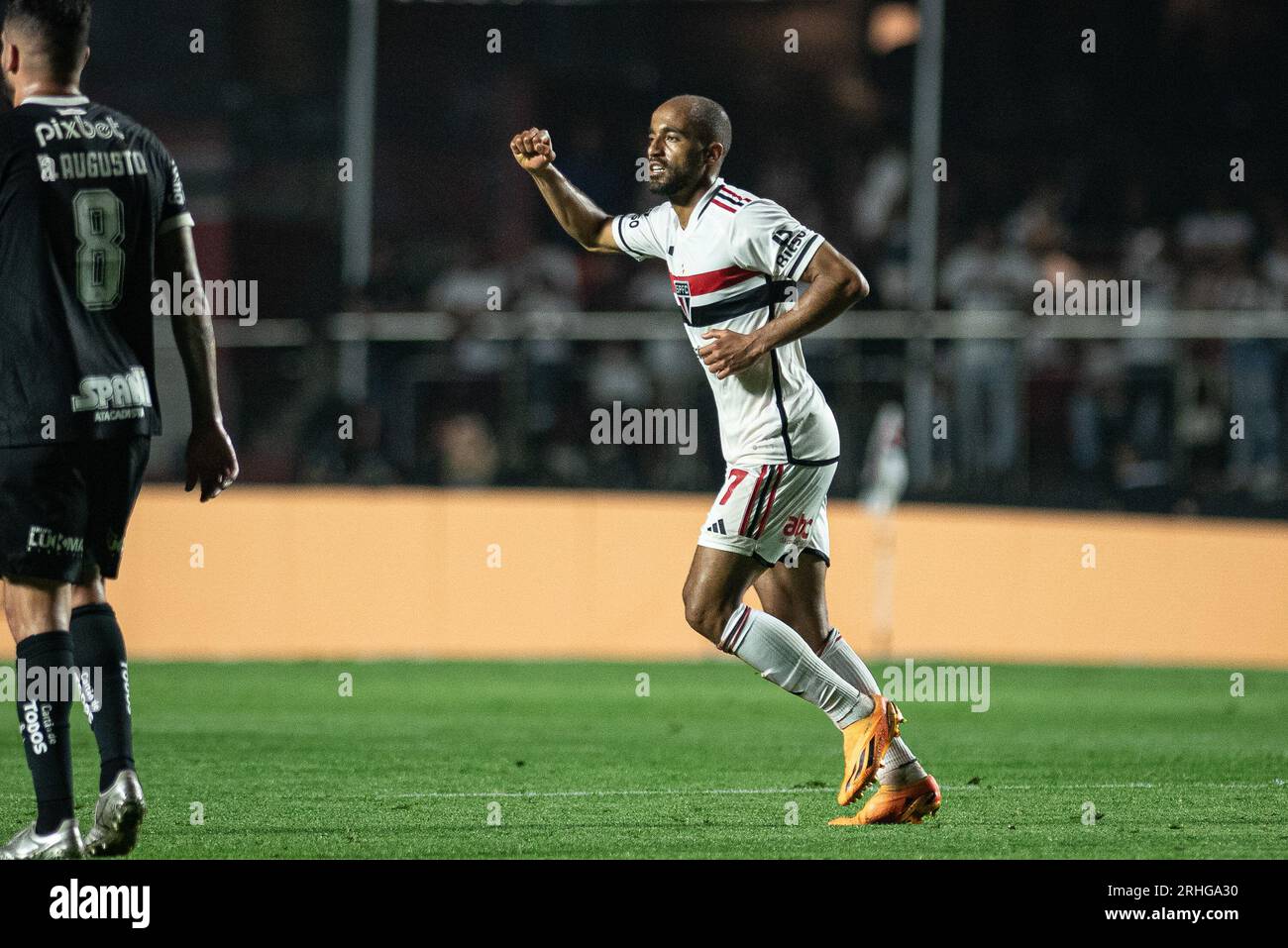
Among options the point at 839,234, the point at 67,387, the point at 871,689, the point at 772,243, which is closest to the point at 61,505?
the point at 67,387

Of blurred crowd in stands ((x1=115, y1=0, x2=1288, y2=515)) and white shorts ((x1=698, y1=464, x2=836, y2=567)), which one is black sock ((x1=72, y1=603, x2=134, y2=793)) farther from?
blurred crowd in stands ((x1=115, y1=0, x2=1288, y2=515))

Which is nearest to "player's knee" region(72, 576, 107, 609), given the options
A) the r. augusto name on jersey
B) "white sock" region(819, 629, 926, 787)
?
the r. augusto name on jersey

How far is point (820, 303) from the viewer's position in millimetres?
6934

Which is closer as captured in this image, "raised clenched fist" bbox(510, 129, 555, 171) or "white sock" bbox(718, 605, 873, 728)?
"white sock" bbox(718, 605, 873, 728)

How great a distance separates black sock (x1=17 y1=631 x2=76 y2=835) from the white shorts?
2.32 meters

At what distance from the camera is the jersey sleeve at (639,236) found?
770cm

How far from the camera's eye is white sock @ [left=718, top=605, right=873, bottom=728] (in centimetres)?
723

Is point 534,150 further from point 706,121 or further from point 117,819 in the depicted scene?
point 117,819

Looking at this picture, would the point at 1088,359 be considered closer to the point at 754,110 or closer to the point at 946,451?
the point at 946,451

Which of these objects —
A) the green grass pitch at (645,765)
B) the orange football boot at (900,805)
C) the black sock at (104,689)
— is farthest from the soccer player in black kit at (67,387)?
the orange football boot at (900,805)

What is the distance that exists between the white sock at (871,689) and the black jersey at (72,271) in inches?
105

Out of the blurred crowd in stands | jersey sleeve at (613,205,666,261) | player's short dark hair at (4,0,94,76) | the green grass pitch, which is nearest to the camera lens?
player's short dark hair at (4,0,94,76)

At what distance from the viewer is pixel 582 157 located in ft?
64.3

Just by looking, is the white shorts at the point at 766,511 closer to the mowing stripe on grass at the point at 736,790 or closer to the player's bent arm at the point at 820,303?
the player's bent arm at the point at 820,303
